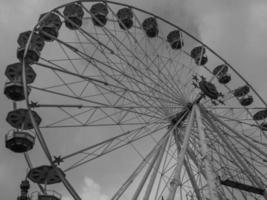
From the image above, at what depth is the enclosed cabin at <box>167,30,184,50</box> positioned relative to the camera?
24.1 meters

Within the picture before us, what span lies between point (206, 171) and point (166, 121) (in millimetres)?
5185

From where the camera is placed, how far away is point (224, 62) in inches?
926

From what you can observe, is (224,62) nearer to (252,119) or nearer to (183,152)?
(252,119)

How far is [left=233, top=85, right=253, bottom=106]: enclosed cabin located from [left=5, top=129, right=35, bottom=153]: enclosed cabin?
10.8 meters

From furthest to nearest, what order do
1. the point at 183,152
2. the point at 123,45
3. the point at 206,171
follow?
the point at 123,45 < the point at 183,152 < the point at 206,171

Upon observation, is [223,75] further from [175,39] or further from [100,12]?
[100,12]

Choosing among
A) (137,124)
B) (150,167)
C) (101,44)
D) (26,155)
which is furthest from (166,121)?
(26,155)

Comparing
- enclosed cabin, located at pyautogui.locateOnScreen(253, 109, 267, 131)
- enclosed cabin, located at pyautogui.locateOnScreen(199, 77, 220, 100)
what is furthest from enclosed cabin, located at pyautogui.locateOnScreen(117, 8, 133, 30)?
enclosed cabin, located at pyautogui.locateOnScreen(253, 109, 267, 131)

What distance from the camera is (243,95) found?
24828mm

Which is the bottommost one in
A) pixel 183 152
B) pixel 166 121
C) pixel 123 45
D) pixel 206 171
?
pixel 206 171

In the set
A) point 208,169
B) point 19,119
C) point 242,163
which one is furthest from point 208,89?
point 19,119

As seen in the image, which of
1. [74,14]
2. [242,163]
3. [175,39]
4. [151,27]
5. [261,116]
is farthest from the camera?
[261,116]

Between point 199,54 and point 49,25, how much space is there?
315 inches

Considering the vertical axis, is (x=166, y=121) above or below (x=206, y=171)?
above
